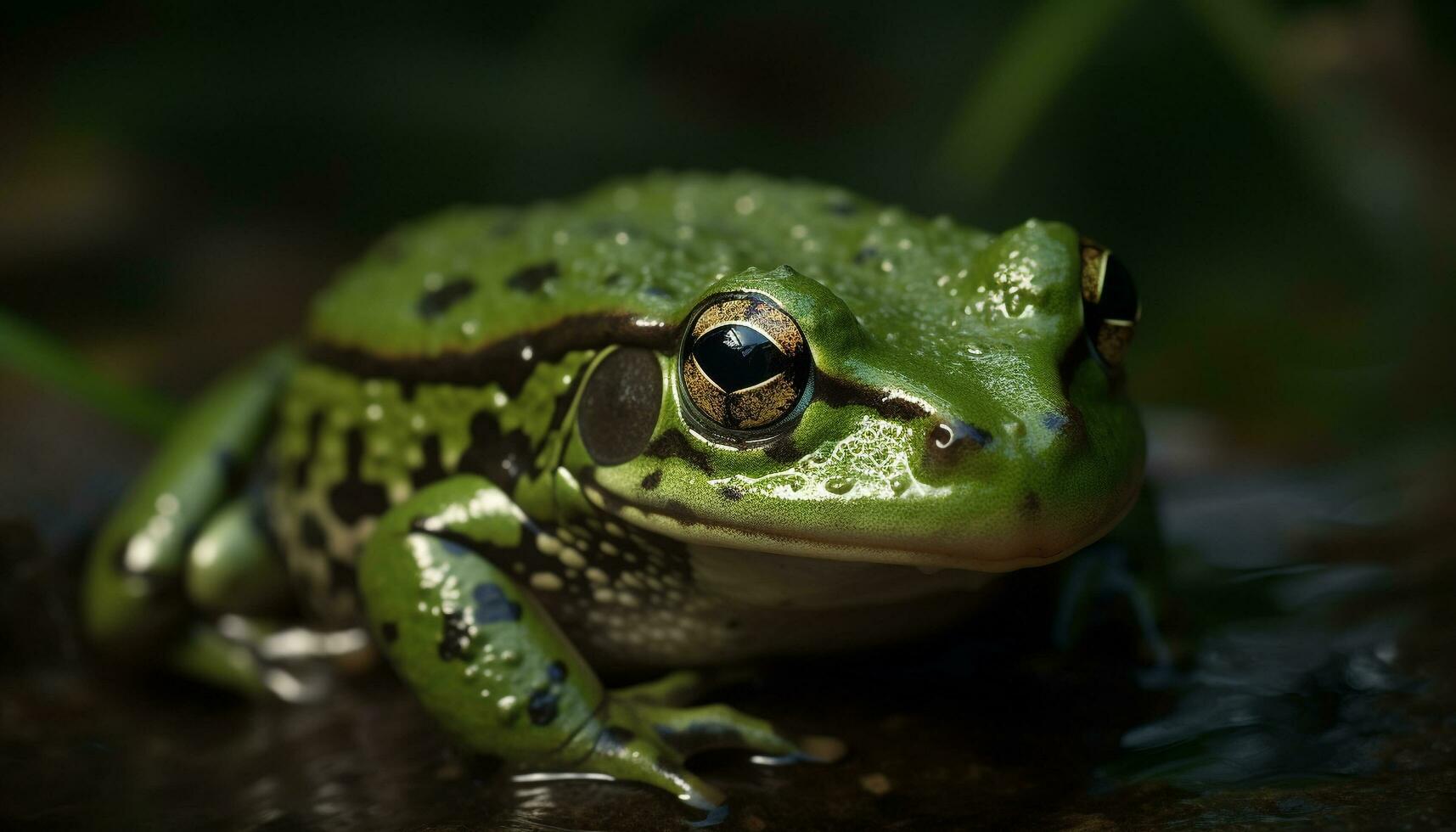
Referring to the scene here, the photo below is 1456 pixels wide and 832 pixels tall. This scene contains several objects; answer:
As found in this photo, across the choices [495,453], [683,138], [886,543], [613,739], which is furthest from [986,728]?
[683,138]

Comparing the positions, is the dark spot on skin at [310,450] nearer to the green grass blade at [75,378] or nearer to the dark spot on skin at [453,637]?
the dark spot on skin at [453,637]

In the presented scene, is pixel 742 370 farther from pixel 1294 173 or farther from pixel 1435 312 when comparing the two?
A: pixel 1294 173

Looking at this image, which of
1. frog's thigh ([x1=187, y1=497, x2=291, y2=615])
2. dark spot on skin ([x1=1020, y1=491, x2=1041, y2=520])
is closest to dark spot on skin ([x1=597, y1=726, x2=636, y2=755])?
dark spot on skin ([x1=1020, y1=491, x2=1041, y2=520])

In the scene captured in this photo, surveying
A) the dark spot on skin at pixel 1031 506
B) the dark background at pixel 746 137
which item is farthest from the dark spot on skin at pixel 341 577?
the dark background at pixel 746 137

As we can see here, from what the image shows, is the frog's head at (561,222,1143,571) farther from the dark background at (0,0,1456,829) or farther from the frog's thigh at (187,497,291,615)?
the dark background at (0,0,1456,829)

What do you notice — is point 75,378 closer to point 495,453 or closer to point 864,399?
point 495,453

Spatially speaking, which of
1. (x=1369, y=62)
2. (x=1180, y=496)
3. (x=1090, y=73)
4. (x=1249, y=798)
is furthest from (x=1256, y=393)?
(x=1249, y=798)

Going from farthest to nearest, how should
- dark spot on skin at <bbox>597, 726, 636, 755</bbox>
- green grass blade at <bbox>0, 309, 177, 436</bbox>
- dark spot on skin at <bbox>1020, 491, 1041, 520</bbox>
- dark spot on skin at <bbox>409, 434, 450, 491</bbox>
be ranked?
green grass blade at <bbox>0, 309, 177, 436</bbox>, dark spot on skin at <bbox>409, 434, 450, 491</bbox>, dark spot on skin at <bbox>597, 726, 636, 755</bbox>, dark spot on skin at <bbox>1020, 491, 1041, 520</bbox>
